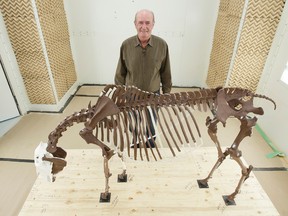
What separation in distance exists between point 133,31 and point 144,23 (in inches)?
110

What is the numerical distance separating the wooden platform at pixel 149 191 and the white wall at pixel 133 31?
3038 millimetres

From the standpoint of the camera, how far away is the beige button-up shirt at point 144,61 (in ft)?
8.19

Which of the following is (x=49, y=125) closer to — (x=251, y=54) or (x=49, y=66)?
(x=49, y=66)

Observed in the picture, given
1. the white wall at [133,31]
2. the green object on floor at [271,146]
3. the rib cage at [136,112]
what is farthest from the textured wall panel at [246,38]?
the rib cage at [136,112]

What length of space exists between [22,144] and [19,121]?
0.79 meters

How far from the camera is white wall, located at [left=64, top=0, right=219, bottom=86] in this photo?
462 cm

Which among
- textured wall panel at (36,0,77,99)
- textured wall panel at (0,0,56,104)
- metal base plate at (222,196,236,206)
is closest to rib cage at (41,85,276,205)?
metal base plate at (222,196,236,206)

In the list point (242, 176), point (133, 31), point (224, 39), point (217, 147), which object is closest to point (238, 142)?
point (217, 147)

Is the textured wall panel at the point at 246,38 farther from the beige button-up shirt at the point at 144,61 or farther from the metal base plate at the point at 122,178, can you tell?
the metal base plate at the point at 122,178

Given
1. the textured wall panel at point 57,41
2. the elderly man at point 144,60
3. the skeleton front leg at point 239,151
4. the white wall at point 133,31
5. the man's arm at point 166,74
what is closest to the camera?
the skeleton front leg at point 239,151

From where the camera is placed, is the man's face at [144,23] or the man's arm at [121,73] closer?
the man's face at [144,23]

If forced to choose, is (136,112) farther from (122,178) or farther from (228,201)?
(228,201)

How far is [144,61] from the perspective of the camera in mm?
2535

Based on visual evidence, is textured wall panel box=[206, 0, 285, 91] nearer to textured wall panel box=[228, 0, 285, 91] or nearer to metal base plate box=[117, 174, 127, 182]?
textured wall panel box=[228, 0, 285, 91]
